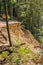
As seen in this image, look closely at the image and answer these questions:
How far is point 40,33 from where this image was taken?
23016 mm

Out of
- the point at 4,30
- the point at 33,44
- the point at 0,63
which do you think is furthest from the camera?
the point at 33,44

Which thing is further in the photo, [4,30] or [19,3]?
[19,3]

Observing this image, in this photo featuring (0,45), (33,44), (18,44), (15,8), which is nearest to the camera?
(0,45)

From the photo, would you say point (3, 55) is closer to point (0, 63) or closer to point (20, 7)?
point (0, 63)

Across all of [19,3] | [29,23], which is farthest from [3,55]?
[19,3]

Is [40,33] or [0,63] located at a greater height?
[0,63]

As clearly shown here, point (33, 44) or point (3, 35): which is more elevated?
point (3, 35)

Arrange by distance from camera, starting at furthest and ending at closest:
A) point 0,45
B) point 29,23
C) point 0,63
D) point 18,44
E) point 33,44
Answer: point 29,23
point 33,44
point 18,44
point 0,45
point 0,63

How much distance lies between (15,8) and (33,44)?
7.54m

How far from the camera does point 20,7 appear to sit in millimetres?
23078

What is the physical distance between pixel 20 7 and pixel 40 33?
12.1 ft

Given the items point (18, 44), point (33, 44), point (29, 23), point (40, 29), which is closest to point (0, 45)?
point (18, 44)

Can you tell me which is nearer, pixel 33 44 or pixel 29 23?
pixel 33 44

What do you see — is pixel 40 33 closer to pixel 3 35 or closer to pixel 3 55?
pixel 3 35
